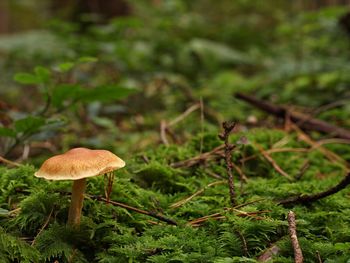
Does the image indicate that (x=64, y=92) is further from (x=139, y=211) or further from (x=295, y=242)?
(x=295, y=242)

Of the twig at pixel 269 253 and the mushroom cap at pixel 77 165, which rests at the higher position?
the mushroom cap at pixel 77 165

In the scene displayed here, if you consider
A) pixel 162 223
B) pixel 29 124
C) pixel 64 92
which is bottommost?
pixel 162 223

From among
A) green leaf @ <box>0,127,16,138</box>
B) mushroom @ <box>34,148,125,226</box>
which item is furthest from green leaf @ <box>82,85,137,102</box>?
mushroom @ <box>34,148,125,226</box>

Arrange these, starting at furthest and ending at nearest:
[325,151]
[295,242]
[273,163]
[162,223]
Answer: [325,151], [273,163], [162,223], [295,242]

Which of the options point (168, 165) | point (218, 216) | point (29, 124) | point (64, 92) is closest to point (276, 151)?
point (168, 165)

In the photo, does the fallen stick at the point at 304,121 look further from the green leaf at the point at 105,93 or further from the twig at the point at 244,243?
the twig at the point at 244,243

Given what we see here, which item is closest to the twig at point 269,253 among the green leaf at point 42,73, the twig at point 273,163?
the twig at point 273,163

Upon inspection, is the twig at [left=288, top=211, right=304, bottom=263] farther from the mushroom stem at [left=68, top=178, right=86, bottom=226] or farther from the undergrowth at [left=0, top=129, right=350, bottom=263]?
the mushroom stem at [left=68, top=178, right=86, bottom=226]
